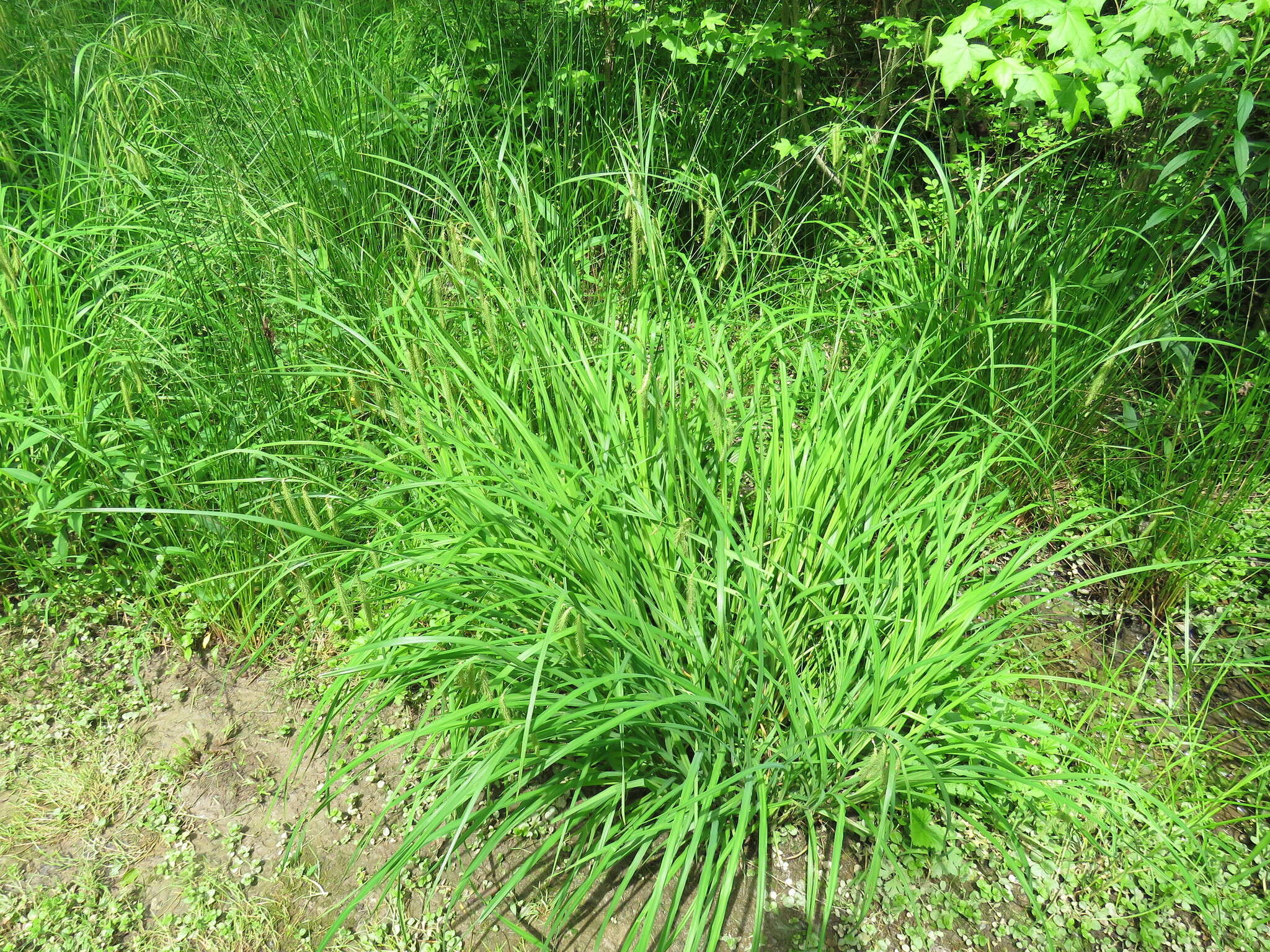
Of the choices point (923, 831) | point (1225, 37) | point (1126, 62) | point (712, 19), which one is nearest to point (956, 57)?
point (1126, 62)

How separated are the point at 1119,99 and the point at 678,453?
114 cm

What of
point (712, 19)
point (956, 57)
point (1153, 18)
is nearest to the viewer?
point (1153, 18)

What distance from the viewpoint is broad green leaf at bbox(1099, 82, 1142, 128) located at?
1.73 meters

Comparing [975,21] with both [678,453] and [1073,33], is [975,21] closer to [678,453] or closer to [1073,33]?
[1073,33]

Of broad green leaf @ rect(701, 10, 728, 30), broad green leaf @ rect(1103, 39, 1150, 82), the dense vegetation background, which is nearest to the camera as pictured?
the dense vegetation background

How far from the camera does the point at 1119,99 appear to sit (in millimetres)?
1740

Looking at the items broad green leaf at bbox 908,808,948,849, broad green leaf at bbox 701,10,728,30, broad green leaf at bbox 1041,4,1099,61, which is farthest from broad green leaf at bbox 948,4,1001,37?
broad green leaf at bbox 908,808,948,849

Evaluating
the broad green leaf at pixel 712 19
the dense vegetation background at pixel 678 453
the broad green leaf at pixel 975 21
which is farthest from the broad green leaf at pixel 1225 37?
the broad green leaf at pixel 712 19

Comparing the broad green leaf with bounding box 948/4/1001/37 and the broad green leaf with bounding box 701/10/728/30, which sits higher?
the broad green leaf with bounding box 701/10/728/30

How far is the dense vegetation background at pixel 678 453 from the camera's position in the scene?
160cm

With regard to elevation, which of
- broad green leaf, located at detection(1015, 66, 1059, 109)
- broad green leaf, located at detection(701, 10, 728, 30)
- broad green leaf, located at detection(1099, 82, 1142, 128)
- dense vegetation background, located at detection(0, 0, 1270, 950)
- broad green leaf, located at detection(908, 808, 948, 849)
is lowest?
broad green leaf, located at detection(908, 808, 948, 849)

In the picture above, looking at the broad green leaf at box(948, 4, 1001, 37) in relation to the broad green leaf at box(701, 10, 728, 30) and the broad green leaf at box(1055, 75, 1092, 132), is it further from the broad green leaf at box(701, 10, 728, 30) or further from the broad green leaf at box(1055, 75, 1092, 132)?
the broad green leaf at box(701, 10, 728, 30)

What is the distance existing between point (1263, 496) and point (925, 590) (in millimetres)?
1463

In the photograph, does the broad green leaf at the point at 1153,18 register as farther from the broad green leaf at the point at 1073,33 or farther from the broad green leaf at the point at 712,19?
the broad green leaf at the point at 712,19
